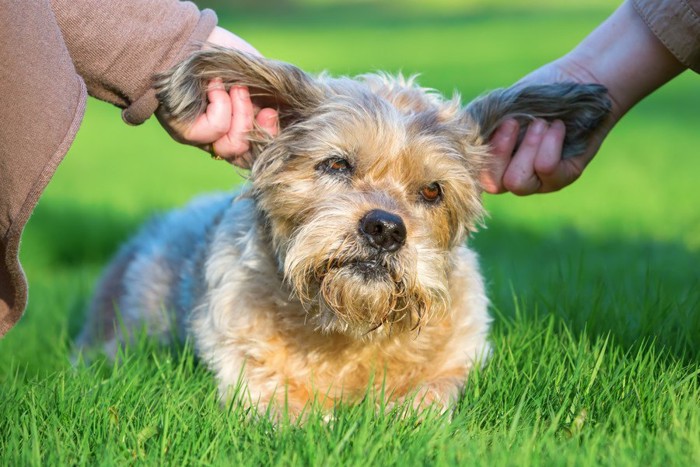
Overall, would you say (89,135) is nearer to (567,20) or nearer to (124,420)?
(124,420)

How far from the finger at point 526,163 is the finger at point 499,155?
1.4 inches

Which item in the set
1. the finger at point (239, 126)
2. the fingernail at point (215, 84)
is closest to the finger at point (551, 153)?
the finger at point (239, 126)

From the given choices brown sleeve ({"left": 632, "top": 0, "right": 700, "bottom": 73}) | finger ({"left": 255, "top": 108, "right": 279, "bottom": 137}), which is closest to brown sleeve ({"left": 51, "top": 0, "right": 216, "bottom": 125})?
finger ({"left": 255, "top": 108, "right": 279, "bottom": 137})

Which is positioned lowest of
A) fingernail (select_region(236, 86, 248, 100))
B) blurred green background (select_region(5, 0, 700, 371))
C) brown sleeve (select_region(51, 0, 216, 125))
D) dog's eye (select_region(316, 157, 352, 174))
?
blurred green background (select_region(5, 0, 700, 371))

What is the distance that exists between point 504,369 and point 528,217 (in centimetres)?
634

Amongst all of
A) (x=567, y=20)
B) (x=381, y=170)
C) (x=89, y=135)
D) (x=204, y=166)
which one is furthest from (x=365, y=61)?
(x=381, y=170)

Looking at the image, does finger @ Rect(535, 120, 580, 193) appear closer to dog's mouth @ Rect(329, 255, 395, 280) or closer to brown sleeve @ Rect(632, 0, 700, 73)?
brown sleeve @ Rect(632, 0, 700, 73)

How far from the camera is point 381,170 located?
3.97 metres

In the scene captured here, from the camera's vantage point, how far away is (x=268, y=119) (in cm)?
425

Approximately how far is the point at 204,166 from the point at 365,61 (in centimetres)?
1026

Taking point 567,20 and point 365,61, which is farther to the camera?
point 567,20

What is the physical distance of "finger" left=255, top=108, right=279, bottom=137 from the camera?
167 inches

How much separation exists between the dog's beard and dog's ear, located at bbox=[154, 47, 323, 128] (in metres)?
0.72

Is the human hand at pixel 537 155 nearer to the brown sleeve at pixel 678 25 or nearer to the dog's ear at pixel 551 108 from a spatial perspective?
the dog's ear at pixel 551 108
